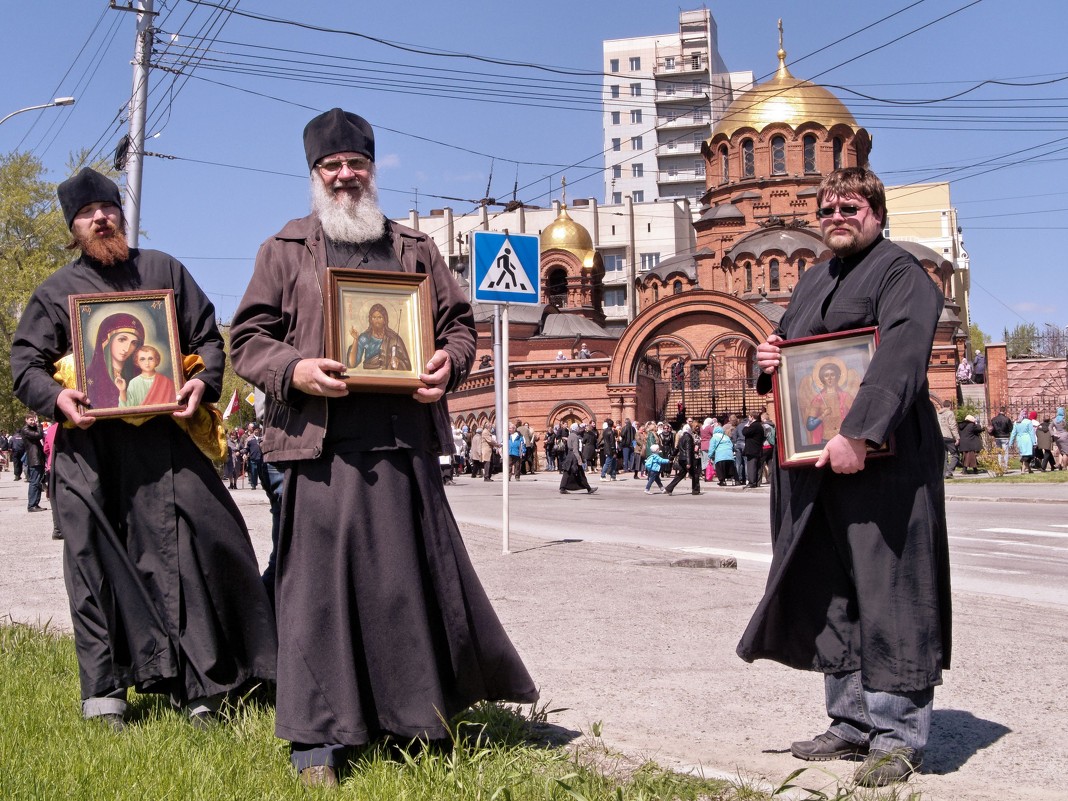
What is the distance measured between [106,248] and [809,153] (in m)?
55.9

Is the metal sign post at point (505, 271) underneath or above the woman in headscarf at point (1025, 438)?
above

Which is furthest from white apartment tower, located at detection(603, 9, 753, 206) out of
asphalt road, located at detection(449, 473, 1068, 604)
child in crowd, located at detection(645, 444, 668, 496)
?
asphalt road, located at detection(449, 473, 1068, 604)

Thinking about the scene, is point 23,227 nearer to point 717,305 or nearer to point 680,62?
point 717,305

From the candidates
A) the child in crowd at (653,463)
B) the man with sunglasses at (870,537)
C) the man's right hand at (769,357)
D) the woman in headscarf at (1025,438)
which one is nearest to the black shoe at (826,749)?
the man with sunglasses at (870,537)

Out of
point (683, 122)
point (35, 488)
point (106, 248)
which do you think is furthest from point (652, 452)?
point (683, 122)

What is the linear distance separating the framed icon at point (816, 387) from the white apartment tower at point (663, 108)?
9668 centimetres

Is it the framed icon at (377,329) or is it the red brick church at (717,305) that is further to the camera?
the red brick church at (717,305)

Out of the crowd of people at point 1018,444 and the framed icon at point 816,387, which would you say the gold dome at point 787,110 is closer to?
the crowd of people at point 1018,444

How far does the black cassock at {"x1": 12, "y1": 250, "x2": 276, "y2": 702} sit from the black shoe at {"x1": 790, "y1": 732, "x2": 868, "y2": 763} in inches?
83.8

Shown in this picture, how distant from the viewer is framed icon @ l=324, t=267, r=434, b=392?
3982 millimetres

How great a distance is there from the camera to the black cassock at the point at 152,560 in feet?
15.6

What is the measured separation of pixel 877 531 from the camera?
13.2ft

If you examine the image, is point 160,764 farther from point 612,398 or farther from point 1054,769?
point 612,398

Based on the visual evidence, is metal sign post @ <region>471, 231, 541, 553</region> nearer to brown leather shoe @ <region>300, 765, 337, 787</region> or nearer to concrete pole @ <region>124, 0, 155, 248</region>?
brown leather shoe @ <region>300, 765, 337, 787</region>
